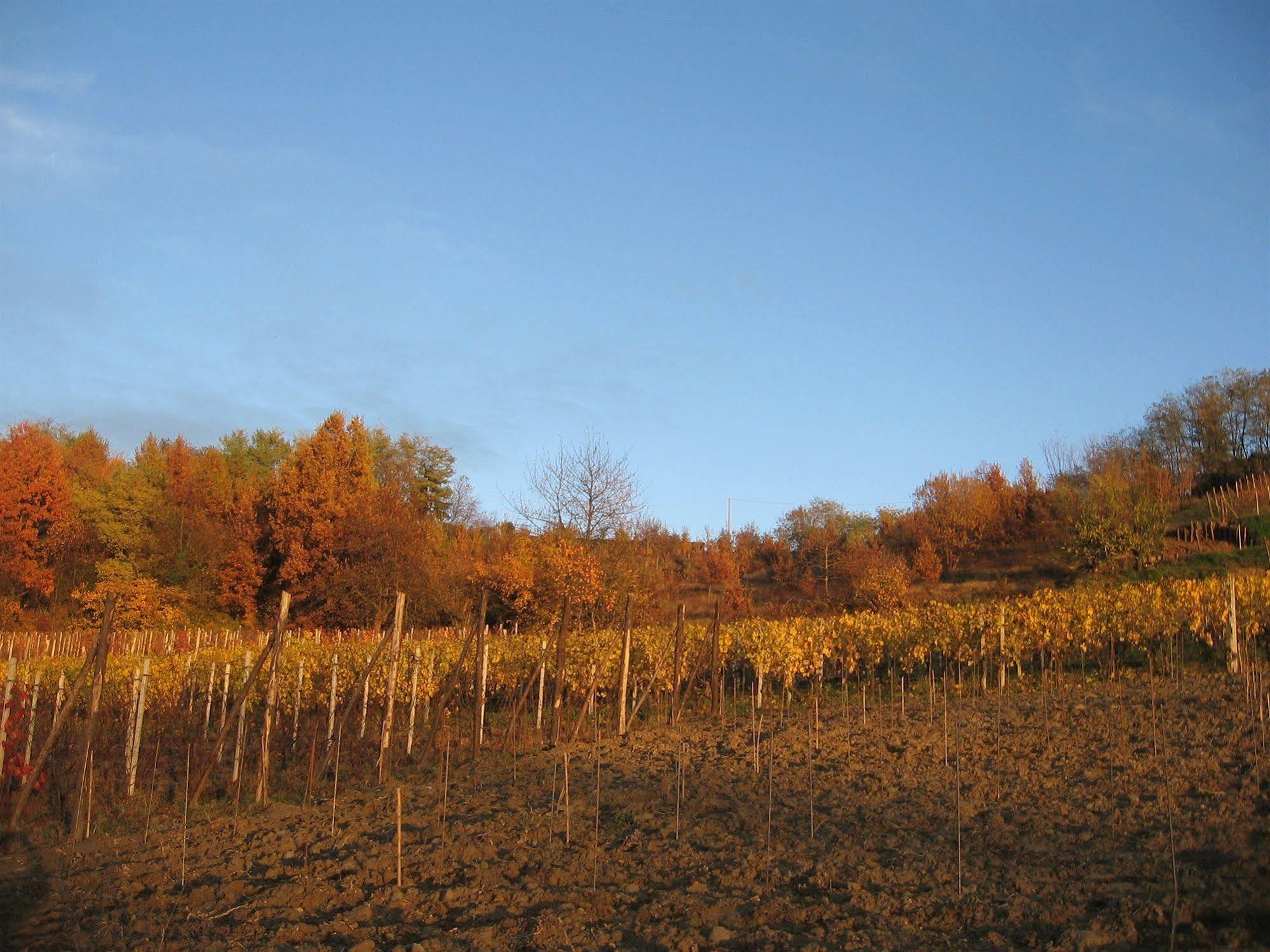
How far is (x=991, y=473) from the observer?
46.9m

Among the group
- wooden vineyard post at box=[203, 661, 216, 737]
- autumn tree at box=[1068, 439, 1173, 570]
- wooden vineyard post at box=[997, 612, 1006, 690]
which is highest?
autumn tree at box=[1068, 439, 1173, 570]

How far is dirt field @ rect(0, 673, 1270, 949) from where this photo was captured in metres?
5.09

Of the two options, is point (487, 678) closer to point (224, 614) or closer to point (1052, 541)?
point (224, 614)

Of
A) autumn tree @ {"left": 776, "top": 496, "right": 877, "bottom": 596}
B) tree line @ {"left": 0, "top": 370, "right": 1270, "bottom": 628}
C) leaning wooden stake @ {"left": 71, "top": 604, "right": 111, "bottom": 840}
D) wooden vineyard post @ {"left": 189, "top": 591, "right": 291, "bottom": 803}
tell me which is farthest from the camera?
autumn tree @ {"left": 776, "top": 496, "right": 877, "bottom": 596}

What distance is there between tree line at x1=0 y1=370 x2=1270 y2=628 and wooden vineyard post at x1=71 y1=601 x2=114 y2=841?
1701cm

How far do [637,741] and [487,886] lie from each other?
6283mm

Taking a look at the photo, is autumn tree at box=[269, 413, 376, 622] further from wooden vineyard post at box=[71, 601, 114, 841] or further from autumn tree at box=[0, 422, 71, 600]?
wooden vineyard post at box=[71, 601, 114, 841]

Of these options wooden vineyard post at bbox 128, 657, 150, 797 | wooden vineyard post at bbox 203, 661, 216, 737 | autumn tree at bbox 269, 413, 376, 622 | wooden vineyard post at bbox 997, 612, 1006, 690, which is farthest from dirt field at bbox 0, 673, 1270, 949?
autumn tree at bbox 269, 413, 376, 622

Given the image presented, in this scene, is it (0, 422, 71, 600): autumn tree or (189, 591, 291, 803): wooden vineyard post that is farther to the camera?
(0, 422, 71, 600): autumn tree

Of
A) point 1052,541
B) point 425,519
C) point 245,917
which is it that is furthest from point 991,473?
point 245,917

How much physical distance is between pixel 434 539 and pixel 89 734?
31954 mm

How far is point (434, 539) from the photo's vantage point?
4019 cm

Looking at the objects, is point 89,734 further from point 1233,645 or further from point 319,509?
point 319,509

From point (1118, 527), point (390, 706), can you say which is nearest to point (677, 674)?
point (390, 706)
